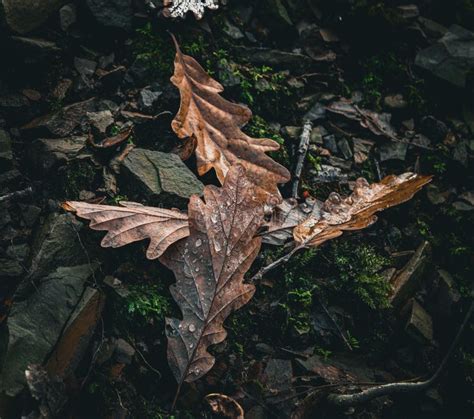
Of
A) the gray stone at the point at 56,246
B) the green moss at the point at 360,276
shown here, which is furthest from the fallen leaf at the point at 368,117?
the gray stone at the point at 56,246

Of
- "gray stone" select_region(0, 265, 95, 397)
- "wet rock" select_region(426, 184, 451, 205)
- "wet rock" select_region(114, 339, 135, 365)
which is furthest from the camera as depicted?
"wet rock" select_region(426, 184, 451, 205)

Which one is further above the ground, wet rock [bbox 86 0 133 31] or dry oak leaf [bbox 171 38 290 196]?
wet rock [bbox 86 0 133 31]

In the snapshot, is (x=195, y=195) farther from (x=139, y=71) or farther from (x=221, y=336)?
(x=139, y=71)

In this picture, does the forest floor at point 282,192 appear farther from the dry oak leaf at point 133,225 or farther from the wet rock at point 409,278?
the dry oak leaf at point 133,225

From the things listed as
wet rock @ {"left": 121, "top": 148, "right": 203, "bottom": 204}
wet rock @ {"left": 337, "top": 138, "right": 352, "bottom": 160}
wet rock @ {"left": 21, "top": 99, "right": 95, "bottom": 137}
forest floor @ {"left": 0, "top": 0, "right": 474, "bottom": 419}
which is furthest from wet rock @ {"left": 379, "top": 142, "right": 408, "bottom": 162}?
wet rock @ {"left": 21, "top": 99, "right": 95, "bottom": 137}

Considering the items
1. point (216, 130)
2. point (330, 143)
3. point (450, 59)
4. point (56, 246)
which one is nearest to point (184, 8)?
point (216, 130)

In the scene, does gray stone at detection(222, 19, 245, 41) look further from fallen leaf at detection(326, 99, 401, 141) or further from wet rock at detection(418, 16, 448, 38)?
wet rock at detection(418, 16, 448, 38)
